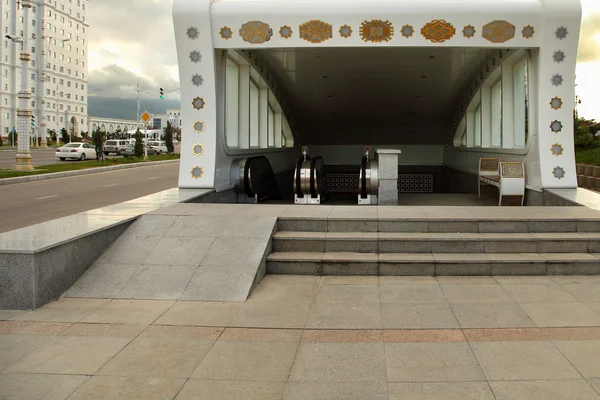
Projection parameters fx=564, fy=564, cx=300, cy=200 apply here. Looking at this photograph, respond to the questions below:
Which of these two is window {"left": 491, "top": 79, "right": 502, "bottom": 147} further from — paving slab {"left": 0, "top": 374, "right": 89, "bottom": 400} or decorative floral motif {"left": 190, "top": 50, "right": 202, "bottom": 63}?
paving slab {"left": 0, "top": 374, "right": 89, "bottom": 400}

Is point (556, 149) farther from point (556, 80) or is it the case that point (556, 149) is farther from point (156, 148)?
point (156, 148)

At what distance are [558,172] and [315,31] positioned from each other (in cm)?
536

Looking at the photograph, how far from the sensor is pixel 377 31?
1079 centimetres

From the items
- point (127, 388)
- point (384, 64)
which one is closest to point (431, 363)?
point (127, 388)

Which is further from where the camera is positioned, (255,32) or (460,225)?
(255,32)

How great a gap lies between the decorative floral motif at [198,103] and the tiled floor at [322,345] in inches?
232

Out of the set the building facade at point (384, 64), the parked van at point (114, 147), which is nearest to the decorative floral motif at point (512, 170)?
the building facade at point (384, 64)

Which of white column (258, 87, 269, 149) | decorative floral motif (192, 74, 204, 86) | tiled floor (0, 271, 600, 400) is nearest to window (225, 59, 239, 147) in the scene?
decorative floral motif (192, 74, 204, 86)

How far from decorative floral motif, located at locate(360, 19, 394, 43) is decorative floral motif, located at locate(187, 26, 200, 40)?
124 inches

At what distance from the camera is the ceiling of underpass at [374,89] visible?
1348 cm

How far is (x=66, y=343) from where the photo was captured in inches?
178

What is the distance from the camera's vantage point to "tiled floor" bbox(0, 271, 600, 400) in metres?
3.70

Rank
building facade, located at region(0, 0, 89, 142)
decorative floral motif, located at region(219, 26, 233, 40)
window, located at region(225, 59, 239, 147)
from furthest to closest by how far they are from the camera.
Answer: building facade, located at region(0, 0, 89, 142)
window, located at region(225, 59, 239, 147)
decorative floral motif, located at region(219, 26, 233, 40)

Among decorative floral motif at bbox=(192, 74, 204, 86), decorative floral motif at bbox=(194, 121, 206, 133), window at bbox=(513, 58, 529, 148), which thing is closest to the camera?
decorative floral motif at bbox=(192, 74, 204, 86)
